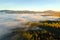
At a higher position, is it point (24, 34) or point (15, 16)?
point (15, 16)

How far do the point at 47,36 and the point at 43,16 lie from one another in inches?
12.1

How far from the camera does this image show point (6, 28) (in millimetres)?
1650

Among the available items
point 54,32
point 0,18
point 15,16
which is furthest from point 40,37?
point 0,18

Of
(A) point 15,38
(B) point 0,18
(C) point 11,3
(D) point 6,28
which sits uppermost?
(C) point 11,3

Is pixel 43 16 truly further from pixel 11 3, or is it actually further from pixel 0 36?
pixel 0 36

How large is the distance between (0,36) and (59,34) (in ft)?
2.71

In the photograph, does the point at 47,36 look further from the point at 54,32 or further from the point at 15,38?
the point at 15,38

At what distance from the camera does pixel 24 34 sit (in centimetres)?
164

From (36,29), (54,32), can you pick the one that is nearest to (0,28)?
(36,29)

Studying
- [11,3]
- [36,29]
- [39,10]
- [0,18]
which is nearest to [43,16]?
[39,10]

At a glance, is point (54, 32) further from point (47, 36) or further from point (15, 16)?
point (15, 16)

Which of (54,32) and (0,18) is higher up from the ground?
(0,18)

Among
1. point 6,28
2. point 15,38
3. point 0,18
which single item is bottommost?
point 15,38

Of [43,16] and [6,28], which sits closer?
[6,28]
